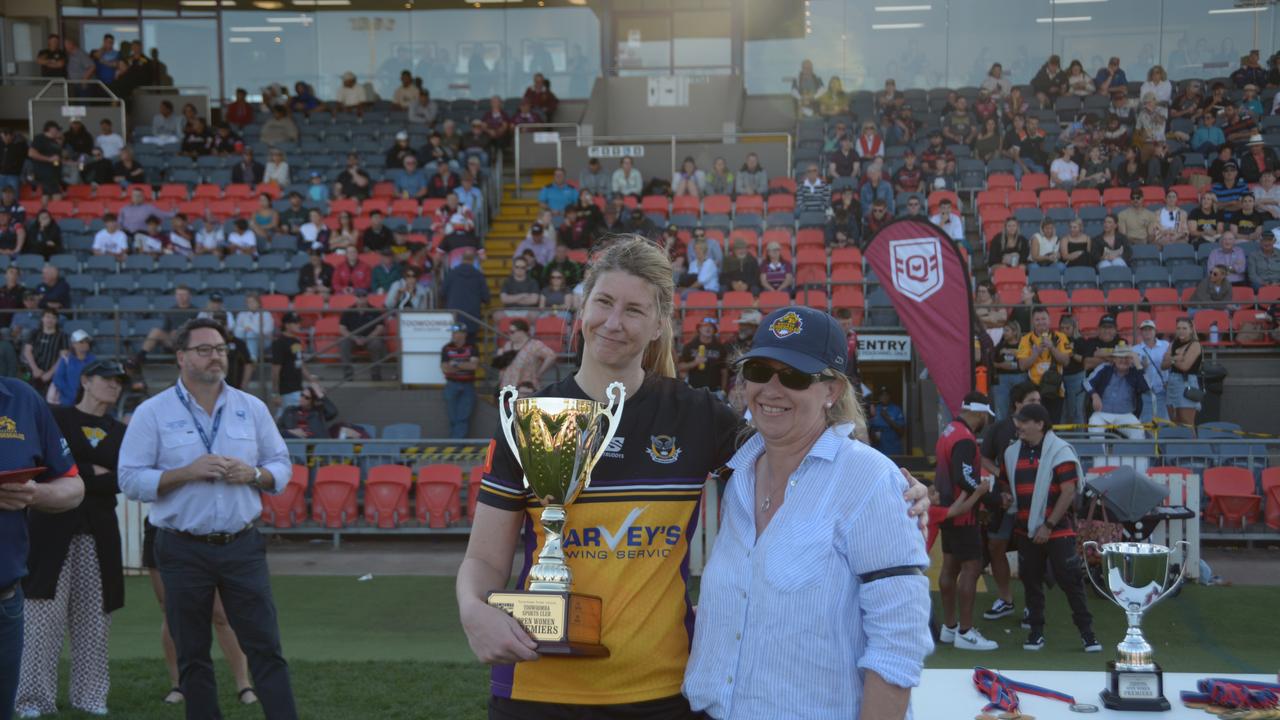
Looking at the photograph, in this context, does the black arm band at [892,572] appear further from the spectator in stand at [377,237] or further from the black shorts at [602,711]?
the spectator in stand at [377,237]

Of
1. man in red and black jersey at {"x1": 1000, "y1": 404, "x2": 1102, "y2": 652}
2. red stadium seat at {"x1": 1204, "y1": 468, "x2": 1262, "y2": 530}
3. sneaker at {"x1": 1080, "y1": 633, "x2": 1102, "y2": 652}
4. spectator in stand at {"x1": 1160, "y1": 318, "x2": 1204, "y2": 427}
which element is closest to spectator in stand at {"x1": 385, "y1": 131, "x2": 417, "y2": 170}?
spectator in stand at {"x1": 1160, "y1": 318, "x2": 1204, "y2": 427}

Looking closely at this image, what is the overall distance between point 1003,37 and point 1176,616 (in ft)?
47.4

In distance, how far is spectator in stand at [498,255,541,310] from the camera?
13.3m

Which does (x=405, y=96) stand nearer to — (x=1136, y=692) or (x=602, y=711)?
(x=1136, y=692)

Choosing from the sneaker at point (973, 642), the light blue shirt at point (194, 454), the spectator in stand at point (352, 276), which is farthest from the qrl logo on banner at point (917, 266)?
the spectator in stand at point (352, 276)

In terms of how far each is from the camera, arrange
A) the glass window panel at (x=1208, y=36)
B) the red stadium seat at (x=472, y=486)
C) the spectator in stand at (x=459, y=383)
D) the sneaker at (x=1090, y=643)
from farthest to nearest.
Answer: the glass window panel at (x=1208, y=36)
the spectator in stand at (x=459, y=383)
the red stadium seat at (x=472, y=486)
the sneaker at (x=1090, y=643)

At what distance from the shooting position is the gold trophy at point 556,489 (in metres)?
2.35

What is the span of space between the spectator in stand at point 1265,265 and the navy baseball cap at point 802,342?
12.5 meters

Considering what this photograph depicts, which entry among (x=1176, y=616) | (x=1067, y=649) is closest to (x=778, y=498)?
(x=1067, y=649)

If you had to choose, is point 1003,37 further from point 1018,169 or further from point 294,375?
point 294,375

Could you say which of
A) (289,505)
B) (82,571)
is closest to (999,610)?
(82,571)

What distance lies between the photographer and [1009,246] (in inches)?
552

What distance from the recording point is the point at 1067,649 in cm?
710

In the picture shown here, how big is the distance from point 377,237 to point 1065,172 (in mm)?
9389
